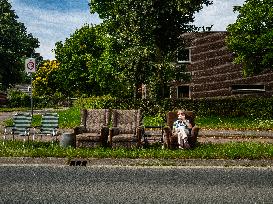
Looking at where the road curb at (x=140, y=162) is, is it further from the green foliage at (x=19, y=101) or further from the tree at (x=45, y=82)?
the tree at (x=45, y=82)

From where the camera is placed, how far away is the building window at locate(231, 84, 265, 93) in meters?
41.8

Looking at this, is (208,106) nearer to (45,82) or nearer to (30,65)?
(30,65)

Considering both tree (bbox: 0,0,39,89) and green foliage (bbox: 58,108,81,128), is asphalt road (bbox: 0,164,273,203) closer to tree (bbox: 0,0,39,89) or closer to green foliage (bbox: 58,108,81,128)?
green foliage (bbox: 58,108,81,128)

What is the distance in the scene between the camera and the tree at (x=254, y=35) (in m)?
32.0

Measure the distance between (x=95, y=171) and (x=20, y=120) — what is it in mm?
5913

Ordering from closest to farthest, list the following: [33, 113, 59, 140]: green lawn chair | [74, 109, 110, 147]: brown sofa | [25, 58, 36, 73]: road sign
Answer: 1. [74, 109, 110, 147]: brown sofa
2. [33, 113, 59, 140]: green lawn chair
3. [25, 58, 36, 73]: road sign

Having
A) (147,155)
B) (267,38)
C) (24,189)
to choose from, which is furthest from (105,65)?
(24,189)

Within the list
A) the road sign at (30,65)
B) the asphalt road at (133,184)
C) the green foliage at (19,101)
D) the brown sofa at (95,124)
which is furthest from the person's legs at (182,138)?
the green foliage at (19,101)

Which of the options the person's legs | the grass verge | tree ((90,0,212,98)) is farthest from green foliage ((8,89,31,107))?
the person's legs

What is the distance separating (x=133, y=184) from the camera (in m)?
9.05

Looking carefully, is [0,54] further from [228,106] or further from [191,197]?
[191,197]

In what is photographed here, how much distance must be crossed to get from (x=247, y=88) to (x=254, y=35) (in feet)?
34.1

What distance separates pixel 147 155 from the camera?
1247 centimetres

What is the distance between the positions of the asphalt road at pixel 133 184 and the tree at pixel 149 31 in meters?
18.5
